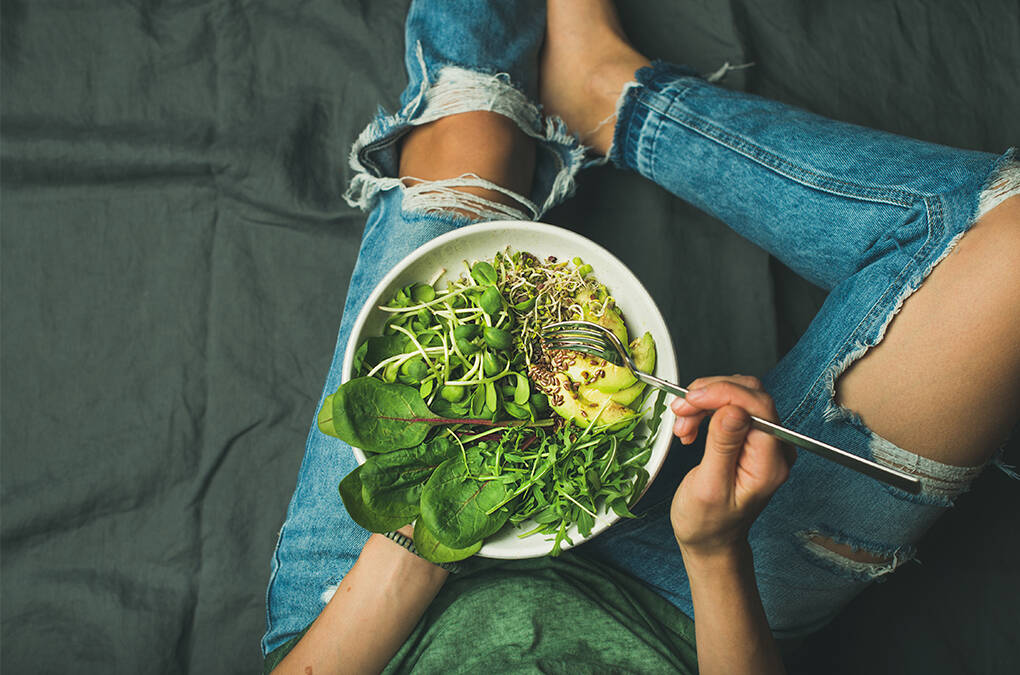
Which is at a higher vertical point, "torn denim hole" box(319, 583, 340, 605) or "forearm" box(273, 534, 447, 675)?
"forearm" box(273, 534, 447, 675)

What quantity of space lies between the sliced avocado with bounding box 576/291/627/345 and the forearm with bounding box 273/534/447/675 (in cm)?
33

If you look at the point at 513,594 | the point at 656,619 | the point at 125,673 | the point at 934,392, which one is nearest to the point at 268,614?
the point at 125,673

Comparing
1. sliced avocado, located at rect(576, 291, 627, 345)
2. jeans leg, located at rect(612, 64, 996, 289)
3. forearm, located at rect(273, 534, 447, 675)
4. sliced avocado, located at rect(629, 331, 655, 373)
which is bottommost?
forearm, located at rect(273, 534, 447, 675)

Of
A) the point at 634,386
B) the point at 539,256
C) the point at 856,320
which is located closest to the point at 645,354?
the point at 634,386

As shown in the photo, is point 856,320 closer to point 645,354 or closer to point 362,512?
point 645,354

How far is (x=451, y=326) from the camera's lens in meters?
0.67

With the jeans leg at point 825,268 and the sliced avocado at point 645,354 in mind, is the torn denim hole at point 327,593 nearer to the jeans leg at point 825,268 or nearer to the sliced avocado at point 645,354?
the jeans leg at point 825,268

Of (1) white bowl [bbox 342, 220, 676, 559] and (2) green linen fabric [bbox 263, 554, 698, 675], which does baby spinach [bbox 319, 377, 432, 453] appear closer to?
(1) white bowl [bbox 342, 220, 676, 559]

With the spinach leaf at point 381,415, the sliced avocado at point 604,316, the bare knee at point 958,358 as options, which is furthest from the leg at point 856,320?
the spinach leaf at point 381,415

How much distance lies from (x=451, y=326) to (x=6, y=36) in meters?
0.97

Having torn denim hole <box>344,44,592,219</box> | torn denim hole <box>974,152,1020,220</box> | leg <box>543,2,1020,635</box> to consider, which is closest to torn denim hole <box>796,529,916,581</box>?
leg <box>543,2,1020,635</box>

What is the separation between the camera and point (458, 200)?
86 centimetres

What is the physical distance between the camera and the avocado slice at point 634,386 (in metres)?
0.65

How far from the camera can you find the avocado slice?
2.15 feet
